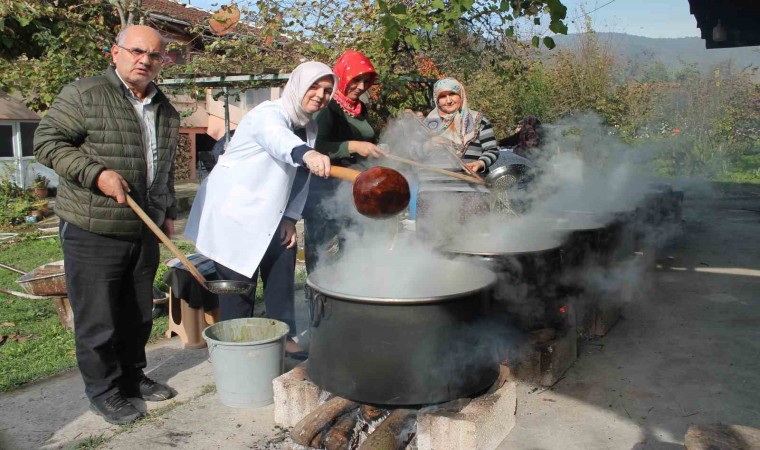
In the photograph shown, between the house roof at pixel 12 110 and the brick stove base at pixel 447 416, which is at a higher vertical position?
the house roof at pixel 12 110

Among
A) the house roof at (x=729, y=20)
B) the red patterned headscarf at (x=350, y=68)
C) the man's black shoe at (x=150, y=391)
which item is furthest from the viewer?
the house roof at (x=729, y=20)

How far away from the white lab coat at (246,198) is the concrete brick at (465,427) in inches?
54.1

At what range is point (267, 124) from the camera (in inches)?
131

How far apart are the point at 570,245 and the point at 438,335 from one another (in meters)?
1.69

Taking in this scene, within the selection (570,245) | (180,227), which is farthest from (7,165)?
(570,245)

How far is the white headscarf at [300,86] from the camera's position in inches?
130

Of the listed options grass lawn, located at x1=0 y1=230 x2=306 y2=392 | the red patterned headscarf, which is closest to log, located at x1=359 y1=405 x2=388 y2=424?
the red patterned headscarf

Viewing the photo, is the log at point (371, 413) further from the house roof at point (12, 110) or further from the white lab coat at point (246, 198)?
the house roof at point (12, 110)

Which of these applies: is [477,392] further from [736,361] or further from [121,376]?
[736,361]

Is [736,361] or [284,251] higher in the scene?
[284,251]

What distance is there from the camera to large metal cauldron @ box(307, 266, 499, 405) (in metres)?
2.69

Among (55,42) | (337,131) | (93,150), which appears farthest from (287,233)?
(55,42)

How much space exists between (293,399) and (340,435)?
16.8 inches

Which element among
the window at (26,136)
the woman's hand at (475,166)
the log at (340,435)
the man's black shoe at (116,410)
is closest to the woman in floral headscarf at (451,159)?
the woman's hand at (475,166)
